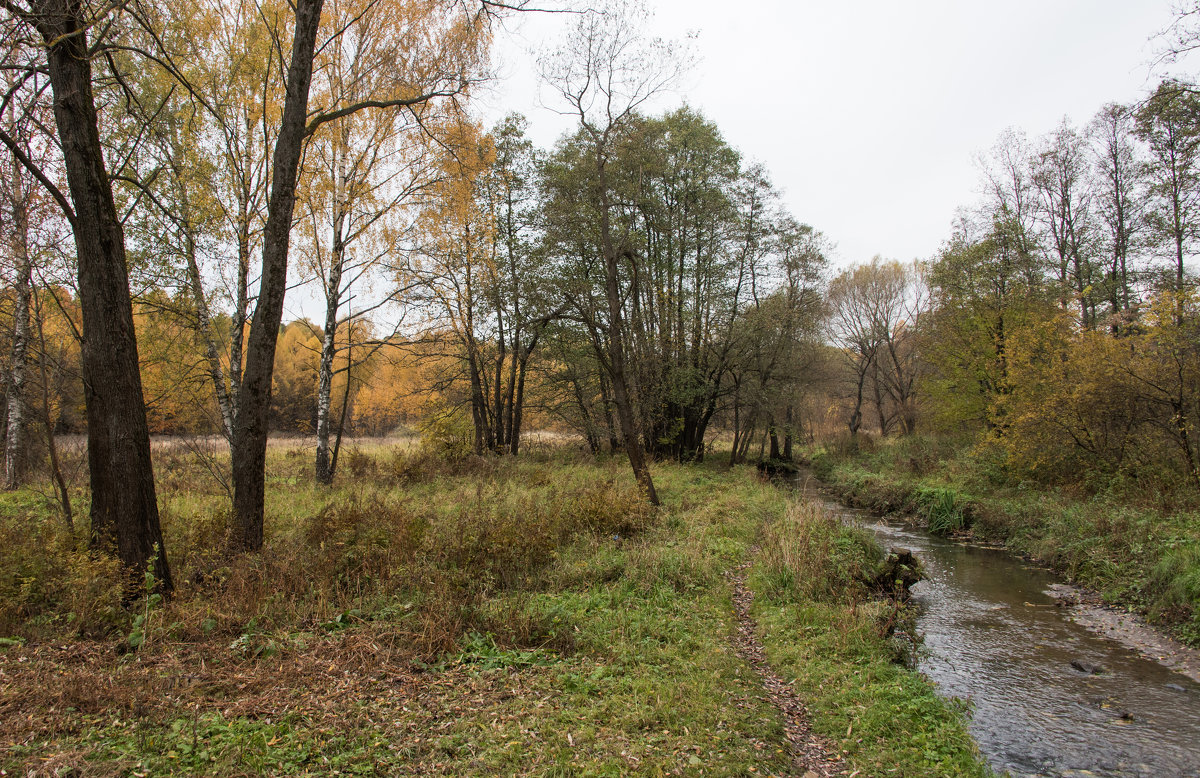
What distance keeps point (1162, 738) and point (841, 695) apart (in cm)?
335

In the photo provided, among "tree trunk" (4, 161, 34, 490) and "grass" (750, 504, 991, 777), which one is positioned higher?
"tree trunk" (4, 161, 34, 490)

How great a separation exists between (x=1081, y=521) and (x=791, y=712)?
11.4 meters

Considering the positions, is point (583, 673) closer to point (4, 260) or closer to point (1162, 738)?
point (1162, 738)

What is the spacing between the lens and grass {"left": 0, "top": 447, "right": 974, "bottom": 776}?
11.3ft

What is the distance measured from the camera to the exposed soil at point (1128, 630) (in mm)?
7207

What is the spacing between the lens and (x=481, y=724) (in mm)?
3879

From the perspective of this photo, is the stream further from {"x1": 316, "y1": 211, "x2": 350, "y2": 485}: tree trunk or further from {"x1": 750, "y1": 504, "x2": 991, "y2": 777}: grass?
{"x1": 316, "y1": 211, "x2": 350, "y2": 485}: tree trunk

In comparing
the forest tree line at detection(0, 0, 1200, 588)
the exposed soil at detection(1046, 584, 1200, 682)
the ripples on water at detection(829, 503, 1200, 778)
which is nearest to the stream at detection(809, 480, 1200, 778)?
the ripples on water at detection(829, 503, 1200, 778)

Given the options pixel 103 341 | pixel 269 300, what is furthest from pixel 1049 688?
pixel 103 341

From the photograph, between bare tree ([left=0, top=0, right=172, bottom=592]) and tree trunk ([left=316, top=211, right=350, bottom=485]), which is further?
tree trunk ([left=316, top=211, right=350, bottom=485])

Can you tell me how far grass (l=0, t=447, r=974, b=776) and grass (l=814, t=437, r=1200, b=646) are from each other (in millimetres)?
5018

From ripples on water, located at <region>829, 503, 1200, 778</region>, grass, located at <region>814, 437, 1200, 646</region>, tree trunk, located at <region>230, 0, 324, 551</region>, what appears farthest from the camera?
grass, located at <region>814, 437, 1200, 646</region>

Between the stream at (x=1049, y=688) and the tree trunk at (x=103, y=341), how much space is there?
8.60 meters

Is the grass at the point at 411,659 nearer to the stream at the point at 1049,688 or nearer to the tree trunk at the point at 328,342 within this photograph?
the stream at the point at 1049,688
